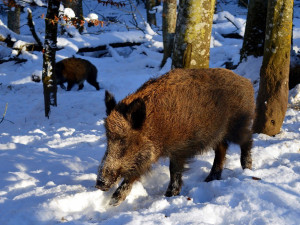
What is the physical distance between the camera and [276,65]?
4.98 m

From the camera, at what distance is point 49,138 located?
19.6 ft

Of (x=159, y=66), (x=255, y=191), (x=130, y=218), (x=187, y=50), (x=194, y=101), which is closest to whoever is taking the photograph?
(x=130, y=218)

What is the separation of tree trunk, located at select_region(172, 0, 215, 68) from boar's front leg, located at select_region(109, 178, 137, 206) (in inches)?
93.2

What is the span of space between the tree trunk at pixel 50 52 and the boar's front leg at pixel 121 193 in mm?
4832

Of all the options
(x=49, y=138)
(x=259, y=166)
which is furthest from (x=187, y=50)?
(x=49, y=138)

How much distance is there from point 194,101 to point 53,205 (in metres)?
1.69

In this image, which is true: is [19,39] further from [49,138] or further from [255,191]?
[255,191]

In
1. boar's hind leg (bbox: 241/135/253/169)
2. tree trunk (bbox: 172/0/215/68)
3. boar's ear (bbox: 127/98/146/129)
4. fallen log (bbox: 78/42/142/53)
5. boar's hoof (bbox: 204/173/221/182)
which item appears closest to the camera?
boar's ear (bbox: 127/98/146/129)

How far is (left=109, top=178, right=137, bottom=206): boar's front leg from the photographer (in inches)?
125

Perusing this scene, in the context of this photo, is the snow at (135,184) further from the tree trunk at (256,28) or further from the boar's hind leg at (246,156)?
the tree trunk at (256,28)

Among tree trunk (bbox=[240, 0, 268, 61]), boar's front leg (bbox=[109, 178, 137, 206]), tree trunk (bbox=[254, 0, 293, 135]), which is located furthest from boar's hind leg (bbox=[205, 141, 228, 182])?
tree trunk (bbox=[240, 0, 268, 61])

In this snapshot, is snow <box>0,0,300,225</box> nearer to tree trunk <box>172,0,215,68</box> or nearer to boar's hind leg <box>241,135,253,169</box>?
boar's hind leg <box>241,135,253,169</box>

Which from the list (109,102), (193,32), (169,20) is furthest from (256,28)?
(169,20)

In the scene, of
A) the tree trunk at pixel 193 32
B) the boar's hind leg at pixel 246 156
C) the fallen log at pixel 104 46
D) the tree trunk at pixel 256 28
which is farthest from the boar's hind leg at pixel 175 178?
the fallen log at pixel 104 46
